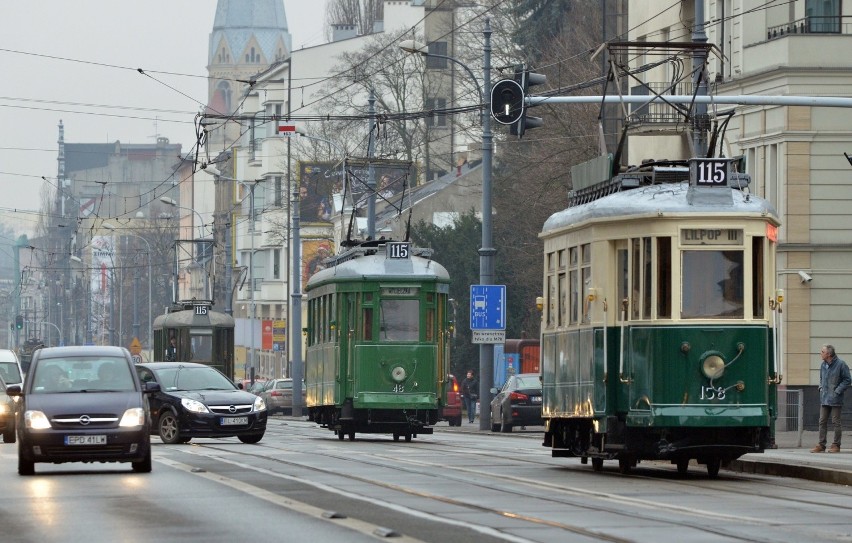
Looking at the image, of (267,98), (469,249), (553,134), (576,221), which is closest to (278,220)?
(267,98)

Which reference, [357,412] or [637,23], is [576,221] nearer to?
[357,412]

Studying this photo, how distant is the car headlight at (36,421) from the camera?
21766mm

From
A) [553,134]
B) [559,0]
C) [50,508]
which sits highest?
[559,0]

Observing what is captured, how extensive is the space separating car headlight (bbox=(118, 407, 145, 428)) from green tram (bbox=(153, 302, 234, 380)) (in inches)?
1174

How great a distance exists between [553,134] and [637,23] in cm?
553

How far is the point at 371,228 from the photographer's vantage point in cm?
5197

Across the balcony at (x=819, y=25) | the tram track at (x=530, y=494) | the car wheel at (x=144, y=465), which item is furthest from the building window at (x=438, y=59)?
the car wheel at (x=144, y=465)

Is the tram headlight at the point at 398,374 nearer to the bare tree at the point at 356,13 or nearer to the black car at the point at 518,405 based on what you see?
the black car at the point at 518,405

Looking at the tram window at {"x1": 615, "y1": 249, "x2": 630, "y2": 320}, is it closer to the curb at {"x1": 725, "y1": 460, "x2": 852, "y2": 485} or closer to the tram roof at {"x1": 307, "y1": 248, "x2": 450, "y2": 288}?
the curb at {"x1": 725, "y1": 460, "x2": 852, "y2": 485}

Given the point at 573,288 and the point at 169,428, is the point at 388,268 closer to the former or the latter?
the point at 169,428

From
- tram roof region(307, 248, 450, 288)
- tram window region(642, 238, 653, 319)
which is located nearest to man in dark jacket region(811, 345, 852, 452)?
tram roof region(307, 248, 450, 288)

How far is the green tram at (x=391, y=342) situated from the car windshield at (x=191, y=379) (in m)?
1.98

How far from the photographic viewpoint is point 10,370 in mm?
39031

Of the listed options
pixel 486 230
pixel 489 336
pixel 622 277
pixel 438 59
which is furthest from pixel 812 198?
pixel 438 59
